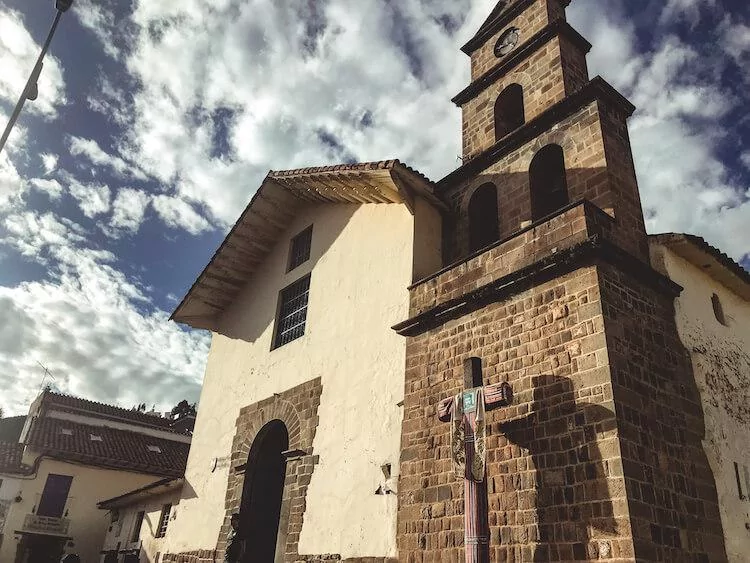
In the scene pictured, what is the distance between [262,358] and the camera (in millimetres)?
12312

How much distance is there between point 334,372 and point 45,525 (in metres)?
18.1

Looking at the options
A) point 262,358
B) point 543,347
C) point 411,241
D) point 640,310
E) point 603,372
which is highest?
point 411,241

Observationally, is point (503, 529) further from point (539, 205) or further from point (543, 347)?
point (539, 205)

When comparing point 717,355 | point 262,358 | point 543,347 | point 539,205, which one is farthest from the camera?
point 262,358

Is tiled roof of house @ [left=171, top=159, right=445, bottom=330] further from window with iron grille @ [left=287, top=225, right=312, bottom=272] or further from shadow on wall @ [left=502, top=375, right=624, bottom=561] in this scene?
shadow on wall @ [left=502, top=375, right=624, bottom=561]

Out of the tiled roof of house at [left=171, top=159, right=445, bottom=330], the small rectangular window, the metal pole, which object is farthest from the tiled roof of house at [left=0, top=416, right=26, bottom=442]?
the metal pole

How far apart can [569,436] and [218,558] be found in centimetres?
760

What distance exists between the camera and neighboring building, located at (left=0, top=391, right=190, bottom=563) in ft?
72.0

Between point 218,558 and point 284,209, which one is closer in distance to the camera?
point 218,558

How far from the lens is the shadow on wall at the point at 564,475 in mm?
5500

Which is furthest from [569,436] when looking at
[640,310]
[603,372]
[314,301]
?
[314,301]

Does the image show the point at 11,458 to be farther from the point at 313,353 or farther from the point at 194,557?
the point at 313,353

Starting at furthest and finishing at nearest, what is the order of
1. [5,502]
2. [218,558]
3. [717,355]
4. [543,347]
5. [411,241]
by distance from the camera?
[5,502] → [218,558] → [411,241] → [717,355] → [543,347]

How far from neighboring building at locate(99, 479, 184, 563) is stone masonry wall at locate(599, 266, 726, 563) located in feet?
34.5
